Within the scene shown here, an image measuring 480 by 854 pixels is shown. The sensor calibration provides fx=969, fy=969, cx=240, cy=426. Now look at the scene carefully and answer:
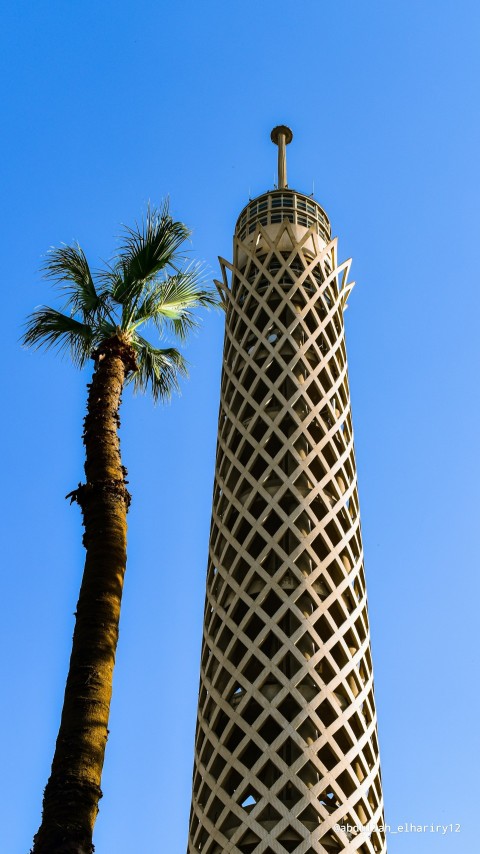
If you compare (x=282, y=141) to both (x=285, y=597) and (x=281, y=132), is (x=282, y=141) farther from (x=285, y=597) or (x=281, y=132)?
(x=285, y=597)

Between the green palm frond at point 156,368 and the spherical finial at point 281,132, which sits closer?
the green palm frond at point 156,368

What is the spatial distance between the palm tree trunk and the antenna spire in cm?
2620

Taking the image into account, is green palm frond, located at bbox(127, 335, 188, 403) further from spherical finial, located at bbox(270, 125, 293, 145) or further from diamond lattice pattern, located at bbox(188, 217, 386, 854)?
spherical finial, located at bbox(270, 125, 293, 145)

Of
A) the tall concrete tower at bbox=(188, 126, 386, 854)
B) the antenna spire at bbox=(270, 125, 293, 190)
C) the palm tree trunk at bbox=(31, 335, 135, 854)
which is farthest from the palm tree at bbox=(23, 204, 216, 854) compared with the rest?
the antenna spire at bbox=(270, 125, 293, 190)

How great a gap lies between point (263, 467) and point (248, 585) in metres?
4.22

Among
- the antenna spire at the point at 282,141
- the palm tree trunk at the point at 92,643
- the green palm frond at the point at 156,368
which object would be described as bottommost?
the palm tree trunk at the point at 92,643

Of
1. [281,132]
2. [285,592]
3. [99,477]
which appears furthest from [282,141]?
[99,477]

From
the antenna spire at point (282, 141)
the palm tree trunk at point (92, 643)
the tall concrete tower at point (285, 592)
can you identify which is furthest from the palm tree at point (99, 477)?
the antenna spire at point (282, 141)

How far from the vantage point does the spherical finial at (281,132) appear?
38406 millimetres

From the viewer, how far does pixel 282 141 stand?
125 feet

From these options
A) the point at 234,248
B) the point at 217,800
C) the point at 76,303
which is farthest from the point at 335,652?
the point at 234,248

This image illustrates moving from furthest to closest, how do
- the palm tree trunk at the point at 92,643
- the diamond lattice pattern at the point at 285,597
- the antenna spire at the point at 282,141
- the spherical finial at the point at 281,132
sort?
the spherical finial at the point at 281,132, the antenna spire at the point at 282,141, the diamond lattice pattern at the point at 285,597, the palm tree trunk at the point at 92,643

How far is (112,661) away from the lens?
31.2ft

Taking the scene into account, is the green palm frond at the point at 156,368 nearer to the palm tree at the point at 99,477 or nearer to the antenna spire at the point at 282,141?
the palm tree at the point at 99,477
